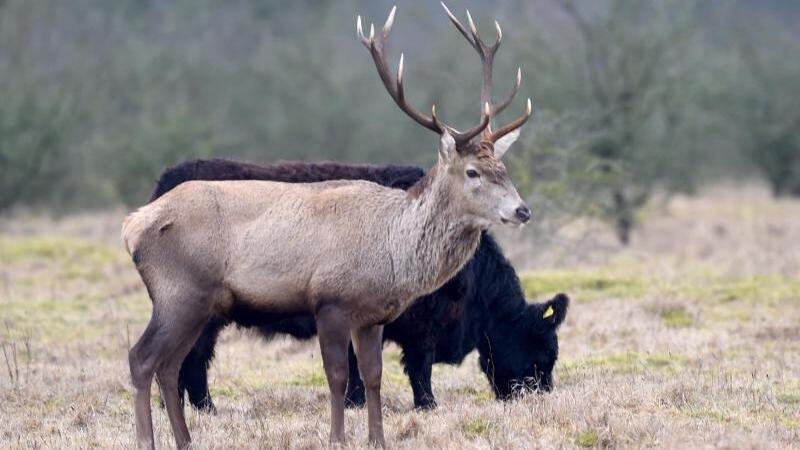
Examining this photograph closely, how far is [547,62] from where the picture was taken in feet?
80.1

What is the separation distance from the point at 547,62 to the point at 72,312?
13506 mm

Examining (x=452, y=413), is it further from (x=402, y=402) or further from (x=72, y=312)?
(x=72, y=312)

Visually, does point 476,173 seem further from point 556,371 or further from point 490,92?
point 556,371

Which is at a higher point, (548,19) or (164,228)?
(548,19)

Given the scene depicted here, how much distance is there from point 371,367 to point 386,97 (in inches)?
1143

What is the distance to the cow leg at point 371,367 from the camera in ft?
24.9

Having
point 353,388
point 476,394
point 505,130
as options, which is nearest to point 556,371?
point 476,394

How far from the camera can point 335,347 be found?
7.39 meters

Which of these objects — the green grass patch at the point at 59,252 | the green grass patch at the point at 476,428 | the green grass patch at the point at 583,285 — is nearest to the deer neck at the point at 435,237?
the green grass patch at the point at 476,428

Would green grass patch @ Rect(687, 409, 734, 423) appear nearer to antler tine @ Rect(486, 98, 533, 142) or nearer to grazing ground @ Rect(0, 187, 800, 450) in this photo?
grazing ground @ Rect(0, 187, 800, 450)

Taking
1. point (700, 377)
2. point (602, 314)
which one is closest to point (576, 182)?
point (602, 314)

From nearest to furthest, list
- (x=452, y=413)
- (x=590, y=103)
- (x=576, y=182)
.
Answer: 1. (x=452, y=413)
2. (x=576, y=182)
3. (x=590, y=103)

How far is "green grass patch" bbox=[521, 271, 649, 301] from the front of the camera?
44.0ft

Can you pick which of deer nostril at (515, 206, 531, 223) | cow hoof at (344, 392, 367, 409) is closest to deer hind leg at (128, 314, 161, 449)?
cow hoof at (344, 392, 367, 409)
